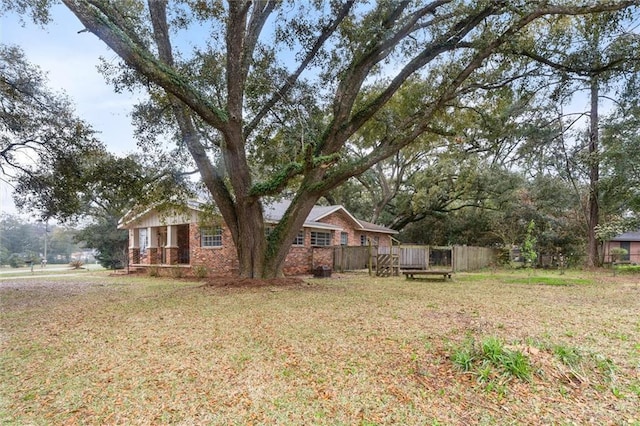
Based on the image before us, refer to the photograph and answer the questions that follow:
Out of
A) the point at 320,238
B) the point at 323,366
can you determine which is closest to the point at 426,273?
the point at 320,238

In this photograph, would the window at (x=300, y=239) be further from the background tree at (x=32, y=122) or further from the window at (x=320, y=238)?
the background tree at (x=32, y=122)

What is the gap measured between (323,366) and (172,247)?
14.8m

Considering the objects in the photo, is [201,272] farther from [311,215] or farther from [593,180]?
[593,180]

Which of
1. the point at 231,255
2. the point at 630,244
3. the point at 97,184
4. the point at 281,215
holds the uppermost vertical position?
the point at 97,184

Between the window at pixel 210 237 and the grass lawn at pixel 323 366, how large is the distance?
775 centimetres

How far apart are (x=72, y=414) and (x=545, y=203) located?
23.5m

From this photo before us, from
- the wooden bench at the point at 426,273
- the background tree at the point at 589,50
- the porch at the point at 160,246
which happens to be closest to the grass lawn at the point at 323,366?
the wooden bench at the point at 426,273

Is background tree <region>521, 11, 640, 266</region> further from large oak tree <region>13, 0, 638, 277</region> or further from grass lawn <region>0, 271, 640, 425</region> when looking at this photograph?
grass lawn <region>0, 271, 640, 425</region>

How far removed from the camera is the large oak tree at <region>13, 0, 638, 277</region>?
9.20m

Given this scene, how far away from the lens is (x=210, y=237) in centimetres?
1551

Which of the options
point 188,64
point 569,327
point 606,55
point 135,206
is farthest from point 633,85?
point 135,206

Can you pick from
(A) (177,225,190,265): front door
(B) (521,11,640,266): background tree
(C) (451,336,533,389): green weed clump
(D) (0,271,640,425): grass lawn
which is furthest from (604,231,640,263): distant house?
(C) (451,336,533,389): green weed clump

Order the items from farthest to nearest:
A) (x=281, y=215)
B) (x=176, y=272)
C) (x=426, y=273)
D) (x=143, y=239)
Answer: (x=143, y=239) → (x=281, y=215) → (x=176, y=272) → (x=426, y=273)

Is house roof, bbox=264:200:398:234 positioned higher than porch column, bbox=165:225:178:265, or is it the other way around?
house roof, bbox=264:200:398:234
